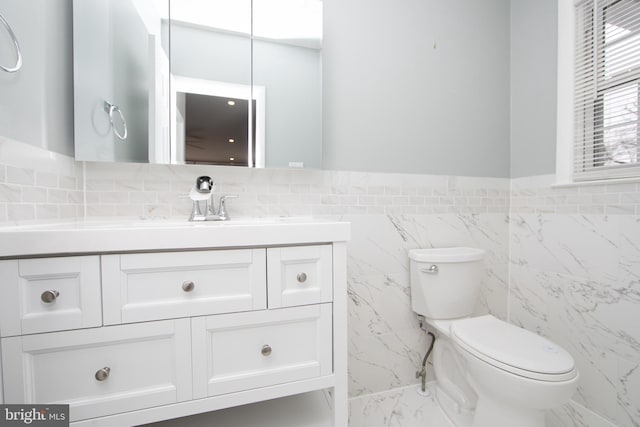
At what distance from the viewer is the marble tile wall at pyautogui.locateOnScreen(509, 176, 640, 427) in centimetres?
119

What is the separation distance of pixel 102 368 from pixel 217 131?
0.97 m

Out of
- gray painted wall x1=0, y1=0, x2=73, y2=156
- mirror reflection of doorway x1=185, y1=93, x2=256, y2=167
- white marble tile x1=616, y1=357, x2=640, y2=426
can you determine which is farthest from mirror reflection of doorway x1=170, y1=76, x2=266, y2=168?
white marble tile x1=616, y1=357, x2=640, y2=426

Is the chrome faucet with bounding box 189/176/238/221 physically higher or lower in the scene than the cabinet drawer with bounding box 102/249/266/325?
higher

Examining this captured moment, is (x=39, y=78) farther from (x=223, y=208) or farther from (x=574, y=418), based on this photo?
(x=574, y=418)

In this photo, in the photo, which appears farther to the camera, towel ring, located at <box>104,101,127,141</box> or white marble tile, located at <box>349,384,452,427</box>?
white marble tile, located at <box>349,384,452,427</box>

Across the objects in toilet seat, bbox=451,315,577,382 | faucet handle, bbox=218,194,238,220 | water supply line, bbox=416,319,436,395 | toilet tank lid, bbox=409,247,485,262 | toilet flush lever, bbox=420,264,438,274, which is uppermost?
faucet handle, bbox=218,194,238,220

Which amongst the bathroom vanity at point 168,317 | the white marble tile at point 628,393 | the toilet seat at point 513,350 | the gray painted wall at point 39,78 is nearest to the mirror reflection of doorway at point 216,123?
the gray painted wall at point 39,78

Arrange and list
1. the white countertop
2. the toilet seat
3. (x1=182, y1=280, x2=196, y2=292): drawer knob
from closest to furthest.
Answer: the white countertop < (x1=182, y1=280, x2=196, y2=292): drawer knob < the toilet seat

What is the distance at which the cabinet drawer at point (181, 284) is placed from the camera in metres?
0.75

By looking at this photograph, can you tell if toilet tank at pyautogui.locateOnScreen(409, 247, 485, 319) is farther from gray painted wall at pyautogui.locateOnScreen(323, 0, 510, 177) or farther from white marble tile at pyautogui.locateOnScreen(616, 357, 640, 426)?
white marble tile at pyautogui.locateOnScreen(616, 357, 640, 426)

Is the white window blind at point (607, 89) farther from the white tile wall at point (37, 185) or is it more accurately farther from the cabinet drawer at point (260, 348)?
the white tile wall at point (37, 185)

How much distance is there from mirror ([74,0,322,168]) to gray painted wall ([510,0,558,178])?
4.34ft

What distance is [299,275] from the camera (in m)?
0.90

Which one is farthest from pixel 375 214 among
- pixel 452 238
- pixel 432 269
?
pixel 452 238
